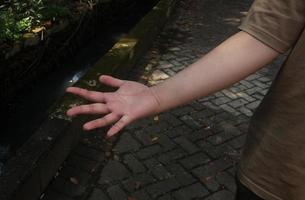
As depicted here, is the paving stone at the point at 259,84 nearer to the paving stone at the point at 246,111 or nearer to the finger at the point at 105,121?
the paving stone at the point at 246,111

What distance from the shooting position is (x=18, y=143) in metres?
4.45

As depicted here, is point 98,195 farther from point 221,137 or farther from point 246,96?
point 246,96

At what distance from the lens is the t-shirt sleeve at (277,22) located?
4.24ft

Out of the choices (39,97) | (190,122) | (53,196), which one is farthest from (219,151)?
(39,97)

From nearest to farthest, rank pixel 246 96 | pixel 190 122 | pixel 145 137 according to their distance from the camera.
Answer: pixel 145 137 < pixel 190 122 < pixel 246 96

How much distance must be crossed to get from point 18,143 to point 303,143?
142 inches

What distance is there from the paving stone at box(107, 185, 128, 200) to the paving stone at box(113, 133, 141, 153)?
21.8 inches

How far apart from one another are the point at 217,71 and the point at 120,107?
0.33 meters

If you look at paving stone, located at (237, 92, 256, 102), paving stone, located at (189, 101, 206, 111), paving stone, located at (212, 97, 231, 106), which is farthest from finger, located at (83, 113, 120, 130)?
paving stone, located at (237, 92, 256, 102)

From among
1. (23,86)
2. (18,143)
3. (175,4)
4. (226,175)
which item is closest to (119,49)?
(23,86)

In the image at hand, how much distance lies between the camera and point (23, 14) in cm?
550

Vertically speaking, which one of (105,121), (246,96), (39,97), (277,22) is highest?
(277,22)

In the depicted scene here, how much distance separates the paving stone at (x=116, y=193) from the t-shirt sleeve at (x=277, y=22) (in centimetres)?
239

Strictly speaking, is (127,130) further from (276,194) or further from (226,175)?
(276,194)
